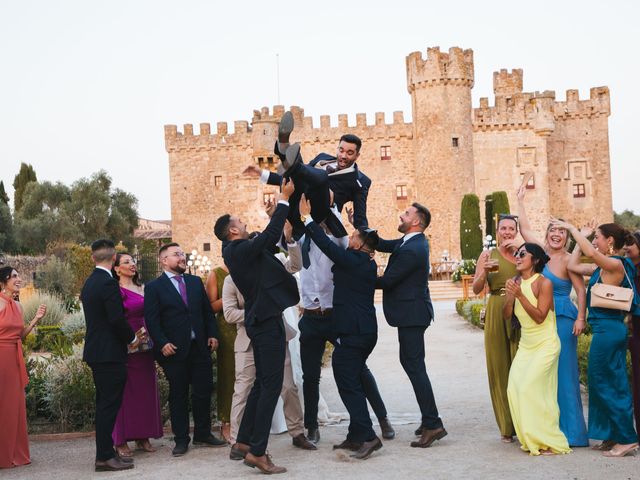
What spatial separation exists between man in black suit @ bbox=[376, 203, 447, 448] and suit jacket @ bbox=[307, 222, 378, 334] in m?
0.19

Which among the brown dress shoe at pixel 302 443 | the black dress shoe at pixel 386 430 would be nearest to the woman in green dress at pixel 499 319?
the black dress shoe at pixel 386 430

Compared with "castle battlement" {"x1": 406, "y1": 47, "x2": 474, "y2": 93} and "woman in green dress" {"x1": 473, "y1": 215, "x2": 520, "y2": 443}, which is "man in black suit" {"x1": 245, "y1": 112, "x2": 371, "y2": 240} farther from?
"castle battlement" {"x1": 406, "y1": 47, "x2": 474, "y2": 93}

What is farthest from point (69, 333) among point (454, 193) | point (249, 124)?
point (249, 124)

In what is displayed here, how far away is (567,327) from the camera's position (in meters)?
6.35

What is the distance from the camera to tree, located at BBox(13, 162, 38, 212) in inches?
1954

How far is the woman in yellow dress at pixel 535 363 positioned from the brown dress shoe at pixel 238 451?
6.59 feet

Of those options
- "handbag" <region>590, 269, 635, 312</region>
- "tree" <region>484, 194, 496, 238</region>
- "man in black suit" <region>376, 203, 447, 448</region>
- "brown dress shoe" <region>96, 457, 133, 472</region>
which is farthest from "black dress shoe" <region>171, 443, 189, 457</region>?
"tree" <region>484, 194, 496, 238</region>

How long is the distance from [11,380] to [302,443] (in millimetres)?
2335

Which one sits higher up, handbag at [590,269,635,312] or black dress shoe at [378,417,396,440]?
handbag at [590,269,635,312]

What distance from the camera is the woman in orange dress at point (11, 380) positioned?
6.30 metres

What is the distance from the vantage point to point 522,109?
1569 inches

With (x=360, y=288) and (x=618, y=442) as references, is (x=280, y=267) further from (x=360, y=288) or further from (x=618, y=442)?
(x=618, y=442)

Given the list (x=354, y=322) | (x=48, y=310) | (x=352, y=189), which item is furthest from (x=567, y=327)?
(x=48, y=310)

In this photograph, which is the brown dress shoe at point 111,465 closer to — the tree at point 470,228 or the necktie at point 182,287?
the necktie at point 182,287
